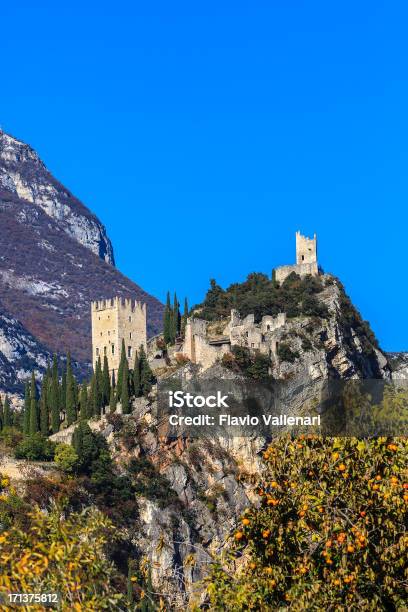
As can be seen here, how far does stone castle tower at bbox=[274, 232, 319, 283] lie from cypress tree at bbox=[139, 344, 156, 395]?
20.4 m

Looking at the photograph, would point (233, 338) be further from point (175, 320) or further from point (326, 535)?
point (326, 535)

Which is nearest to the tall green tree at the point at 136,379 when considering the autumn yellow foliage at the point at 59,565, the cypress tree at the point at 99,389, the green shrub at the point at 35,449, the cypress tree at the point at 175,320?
the cypress tree at the point at 99,389

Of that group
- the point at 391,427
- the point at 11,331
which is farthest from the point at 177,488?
the point at 11,331

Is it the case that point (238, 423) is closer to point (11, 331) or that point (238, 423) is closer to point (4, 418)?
point (4, 418)

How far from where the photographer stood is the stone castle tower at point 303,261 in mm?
105375

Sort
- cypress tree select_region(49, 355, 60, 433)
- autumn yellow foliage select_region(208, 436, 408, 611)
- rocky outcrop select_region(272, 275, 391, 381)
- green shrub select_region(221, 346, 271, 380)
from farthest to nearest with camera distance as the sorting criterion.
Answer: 1. rocky outcrop select_region(272, 275, 391, 381)
2. green shrub select_region(221, 346, 271, 380)
3. cypress tree select_region(49, 355, 60, 433)
4. autumn yellow foliage select_region(208, 436, 408, 611)

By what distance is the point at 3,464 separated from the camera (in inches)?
3012

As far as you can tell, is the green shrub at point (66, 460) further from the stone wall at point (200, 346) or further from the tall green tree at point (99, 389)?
the stone wall at point (200, 346)

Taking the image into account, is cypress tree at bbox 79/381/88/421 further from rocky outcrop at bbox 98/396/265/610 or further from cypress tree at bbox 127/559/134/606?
cypress tree at bbox 127/559/134/606

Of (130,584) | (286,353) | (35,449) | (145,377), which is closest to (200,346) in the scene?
(145,377)

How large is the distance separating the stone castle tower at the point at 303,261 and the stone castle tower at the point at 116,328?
499 inches

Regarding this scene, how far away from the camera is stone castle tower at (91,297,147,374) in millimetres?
96625

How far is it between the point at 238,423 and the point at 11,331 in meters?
105

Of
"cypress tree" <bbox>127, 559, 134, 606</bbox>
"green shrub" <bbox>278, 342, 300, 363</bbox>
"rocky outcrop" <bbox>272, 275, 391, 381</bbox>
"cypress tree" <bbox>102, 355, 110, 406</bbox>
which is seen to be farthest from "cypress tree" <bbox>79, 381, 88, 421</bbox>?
"green shrub" <bbox>278, 342, 300, 363</bbox>
